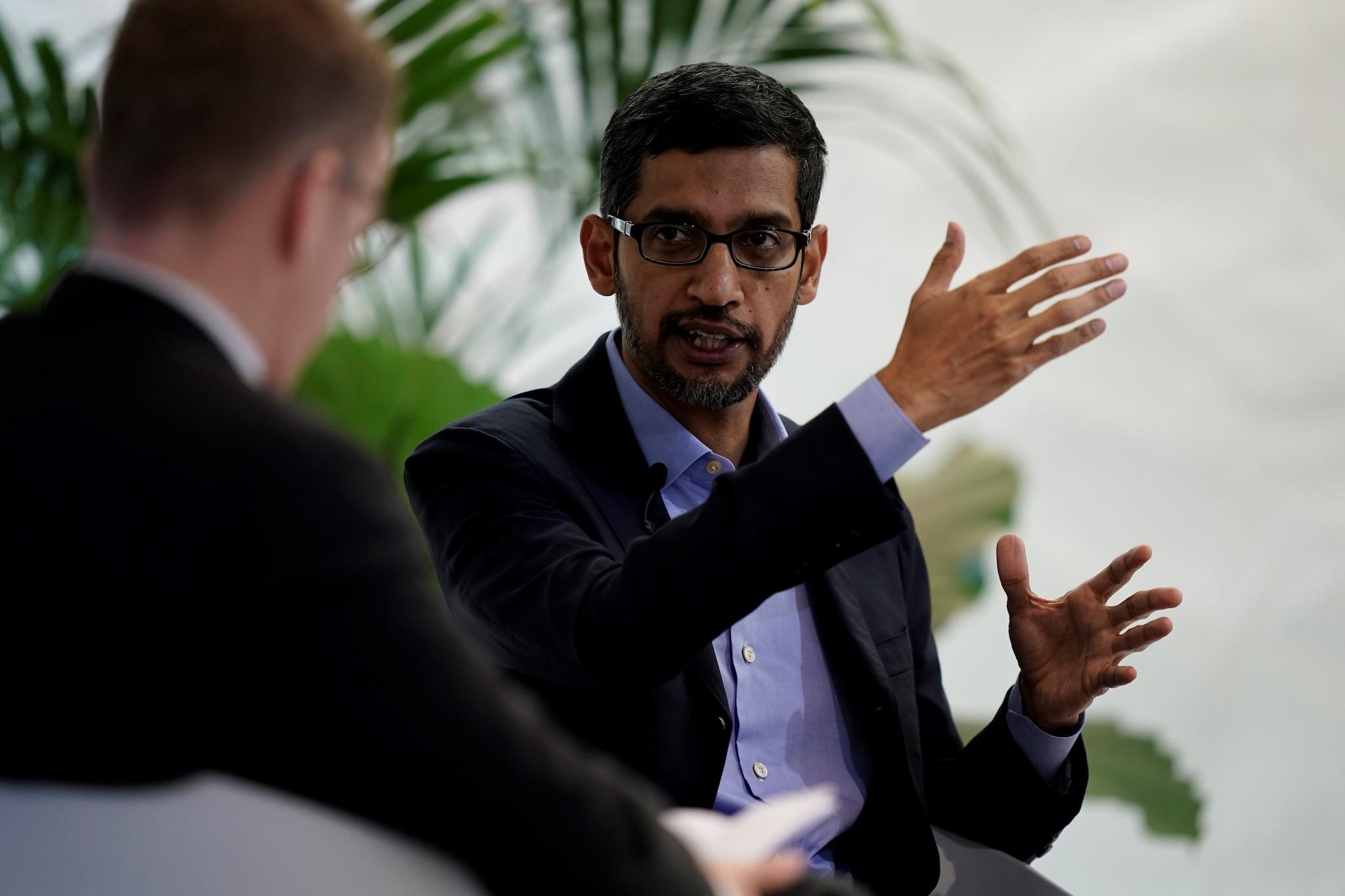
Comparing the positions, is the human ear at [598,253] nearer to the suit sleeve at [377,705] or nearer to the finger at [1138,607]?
the finger at [1138,607]

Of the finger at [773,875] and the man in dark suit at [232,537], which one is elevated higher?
the man in dark suit at [232,537]

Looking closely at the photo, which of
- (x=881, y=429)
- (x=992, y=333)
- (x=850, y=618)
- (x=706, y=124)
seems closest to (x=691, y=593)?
(x=881, y=429)

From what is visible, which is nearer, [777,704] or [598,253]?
[777,704]

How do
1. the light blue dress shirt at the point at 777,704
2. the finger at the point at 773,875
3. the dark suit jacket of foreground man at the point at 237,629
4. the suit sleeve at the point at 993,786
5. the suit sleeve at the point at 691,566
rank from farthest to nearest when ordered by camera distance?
the suit sleeve at the point at 993,786 → the light blue dress shirt at the point at 777,704 → the suit sleeve at the point at 691,566 → the finger at the point at 773,875 → the dark suit jacket of foreground man at the point at 237,629

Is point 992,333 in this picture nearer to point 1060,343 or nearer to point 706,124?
point 1060,343

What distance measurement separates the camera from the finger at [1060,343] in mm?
1218

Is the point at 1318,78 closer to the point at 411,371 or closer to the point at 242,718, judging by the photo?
the point at 411,371

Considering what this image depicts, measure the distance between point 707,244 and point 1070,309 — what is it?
521 millimetres

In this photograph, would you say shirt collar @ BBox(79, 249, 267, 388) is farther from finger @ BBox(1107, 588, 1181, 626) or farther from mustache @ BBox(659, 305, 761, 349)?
finger @ BBox(1107, 588, 1181, 626)

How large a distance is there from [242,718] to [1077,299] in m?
0.83

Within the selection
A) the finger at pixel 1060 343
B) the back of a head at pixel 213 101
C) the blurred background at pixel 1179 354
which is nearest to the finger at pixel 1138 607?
the finger at pixel 1060 343

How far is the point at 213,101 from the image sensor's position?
0.75m

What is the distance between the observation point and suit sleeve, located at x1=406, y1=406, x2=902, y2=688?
1.19 m

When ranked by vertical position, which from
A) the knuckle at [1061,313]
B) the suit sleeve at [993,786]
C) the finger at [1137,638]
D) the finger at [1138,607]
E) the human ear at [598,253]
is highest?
the human ear at [598,253]
